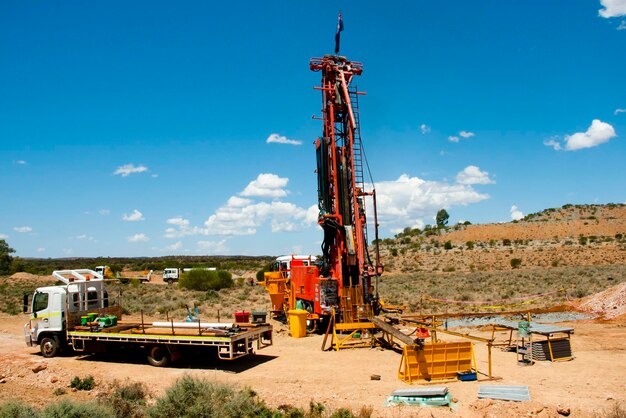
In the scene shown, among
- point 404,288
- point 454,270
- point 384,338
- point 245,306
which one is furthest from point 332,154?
point 454,270

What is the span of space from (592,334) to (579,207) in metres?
103

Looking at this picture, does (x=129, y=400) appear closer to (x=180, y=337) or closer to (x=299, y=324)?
(x=180, y=337)

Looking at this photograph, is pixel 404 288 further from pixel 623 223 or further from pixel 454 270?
pixel 623 223

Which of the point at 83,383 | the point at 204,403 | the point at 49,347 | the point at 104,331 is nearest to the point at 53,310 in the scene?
the point at 49,347

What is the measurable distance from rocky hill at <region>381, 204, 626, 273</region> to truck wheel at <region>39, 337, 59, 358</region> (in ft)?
160

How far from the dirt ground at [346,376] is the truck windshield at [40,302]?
5.07 feet

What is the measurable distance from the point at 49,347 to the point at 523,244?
75887mm

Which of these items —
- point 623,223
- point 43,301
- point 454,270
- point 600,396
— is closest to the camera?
point 600,396

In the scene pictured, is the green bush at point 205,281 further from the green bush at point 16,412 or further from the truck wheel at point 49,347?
the green bush at point 16,412

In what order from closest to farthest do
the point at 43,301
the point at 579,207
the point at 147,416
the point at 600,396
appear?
1. the point at 147,416
2. the point at 600,396
3. the point at 43,301
4. the point at 579,207

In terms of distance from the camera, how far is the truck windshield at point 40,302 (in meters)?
16.3

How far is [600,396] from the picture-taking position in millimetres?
10320

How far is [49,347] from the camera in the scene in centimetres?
1619

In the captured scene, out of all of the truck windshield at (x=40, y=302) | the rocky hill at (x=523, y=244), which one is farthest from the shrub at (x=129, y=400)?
the rocky hill at (x=523, y=244)
